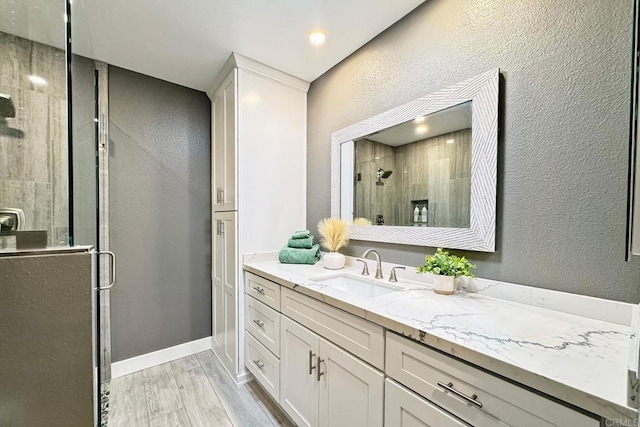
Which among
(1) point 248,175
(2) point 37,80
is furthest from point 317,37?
(2) point 37,80

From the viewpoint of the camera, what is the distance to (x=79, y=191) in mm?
1163

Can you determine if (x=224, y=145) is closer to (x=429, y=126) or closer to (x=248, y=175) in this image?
(x=248, y=175)

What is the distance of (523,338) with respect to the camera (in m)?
0.79

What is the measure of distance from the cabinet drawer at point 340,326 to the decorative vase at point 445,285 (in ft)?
1.39

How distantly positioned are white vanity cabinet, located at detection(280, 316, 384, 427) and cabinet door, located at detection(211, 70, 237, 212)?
1.15 meters

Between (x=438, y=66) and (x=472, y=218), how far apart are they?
Result: 84 cm

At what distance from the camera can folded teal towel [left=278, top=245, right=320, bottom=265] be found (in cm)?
198

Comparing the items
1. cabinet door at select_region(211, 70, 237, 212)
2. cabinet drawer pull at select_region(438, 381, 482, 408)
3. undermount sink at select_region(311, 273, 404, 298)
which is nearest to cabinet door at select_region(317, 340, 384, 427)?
cabinet drawer pull at select_region(438, 381, 482, 408)

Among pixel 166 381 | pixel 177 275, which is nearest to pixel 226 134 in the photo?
pixel 177 275

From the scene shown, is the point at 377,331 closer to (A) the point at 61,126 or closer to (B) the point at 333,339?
(B) the point at 333,339

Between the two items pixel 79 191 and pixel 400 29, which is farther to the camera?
pixel 400 29

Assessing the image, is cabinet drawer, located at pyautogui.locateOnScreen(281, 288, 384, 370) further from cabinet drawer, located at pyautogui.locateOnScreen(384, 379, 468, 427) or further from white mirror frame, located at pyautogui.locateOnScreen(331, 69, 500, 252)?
white mirror frame, located at pyautogui.locateOnScreen(331, 69, 500, 252)

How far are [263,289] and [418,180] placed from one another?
48.1 inches

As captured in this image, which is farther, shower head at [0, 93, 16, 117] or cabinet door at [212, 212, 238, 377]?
cabinet door at [212, 212, 238, 377]
